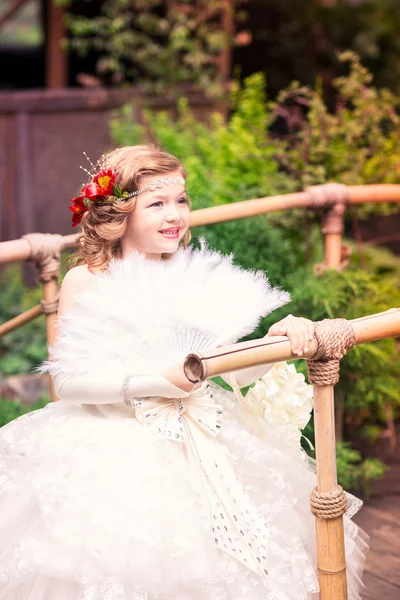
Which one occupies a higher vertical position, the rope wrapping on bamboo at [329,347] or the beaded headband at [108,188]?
the beaded headband at [108,188]

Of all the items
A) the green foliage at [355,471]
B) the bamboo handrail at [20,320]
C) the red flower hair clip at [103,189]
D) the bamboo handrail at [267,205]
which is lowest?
the green foliage at [355,471]

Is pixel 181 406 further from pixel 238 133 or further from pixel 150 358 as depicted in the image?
pixel 238 133

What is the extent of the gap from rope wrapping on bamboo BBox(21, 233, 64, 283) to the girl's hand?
3.74 ft

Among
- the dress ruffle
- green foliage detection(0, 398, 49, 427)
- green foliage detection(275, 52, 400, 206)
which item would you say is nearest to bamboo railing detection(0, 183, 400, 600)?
the dress ruffle

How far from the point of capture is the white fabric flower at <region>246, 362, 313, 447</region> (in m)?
2.43

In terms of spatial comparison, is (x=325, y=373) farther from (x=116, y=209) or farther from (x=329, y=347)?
(x=116, y=209)

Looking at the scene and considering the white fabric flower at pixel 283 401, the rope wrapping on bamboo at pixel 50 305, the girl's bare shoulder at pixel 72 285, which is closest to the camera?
the girl's bare shoulder at pixel 72 285

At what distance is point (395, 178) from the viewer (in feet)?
14.1

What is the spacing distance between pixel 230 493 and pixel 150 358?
15.4 inches

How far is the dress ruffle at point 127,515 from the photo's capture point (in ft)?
6.48

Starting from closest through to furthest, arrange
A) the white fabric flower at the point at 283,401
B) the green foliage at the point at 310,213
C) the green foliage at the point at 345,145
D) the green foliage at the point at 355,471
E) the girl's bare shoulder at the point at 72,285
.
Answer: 1. the girl's bare shoulder at the point at 72,285
2. the white fabric flower at the point at 283,401
3. the green foliage at the point at 355,471
4. the green foliage at the point at 310,213
5. the green foliage at the point at 345,145

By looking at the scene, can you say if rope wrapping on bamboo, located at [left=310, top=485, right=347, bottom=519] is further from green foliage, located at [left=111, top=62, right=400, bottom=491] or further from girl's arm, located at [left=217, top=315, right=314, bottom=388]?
green foliage, located at [left=111, top=62, right=400, bottom=491]

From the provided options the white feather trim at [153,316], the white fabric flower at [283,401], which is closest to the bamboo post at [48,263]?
the white feather trim at [153,316]

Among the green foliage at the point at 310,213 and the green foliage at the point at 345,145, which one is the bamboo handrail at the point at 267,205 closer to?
the green foliage at the point at 310,213
